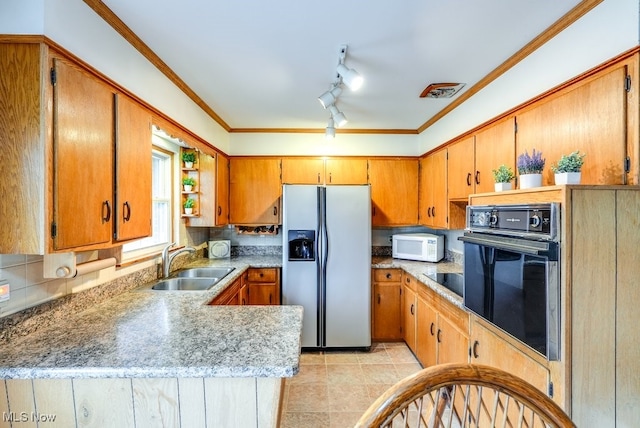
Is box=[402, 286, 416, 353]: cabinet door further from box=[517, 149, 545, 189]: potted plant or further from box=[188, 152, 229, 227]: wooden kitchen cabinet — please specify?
box=[188, 152, 229, 227]: wooden kitchen cabinet

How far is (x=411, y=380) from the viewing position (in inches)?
25.6

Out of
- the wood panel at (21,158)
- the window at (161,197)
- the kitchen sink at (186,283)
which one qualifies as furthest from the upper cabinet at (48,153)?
the window at (161,197)

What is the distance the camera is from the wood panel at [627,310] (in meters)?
1.12

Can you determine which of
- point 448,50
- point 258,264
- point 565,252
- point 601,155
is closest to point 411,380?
point 565,252

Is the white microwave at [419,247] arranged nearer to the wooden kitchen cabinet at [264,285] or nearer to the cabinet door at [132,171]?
the wooden kitchen cabinet at [264,285]

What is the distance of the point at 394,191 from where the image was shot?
11.9 feet

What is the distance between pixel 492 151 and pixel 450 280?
1.13m

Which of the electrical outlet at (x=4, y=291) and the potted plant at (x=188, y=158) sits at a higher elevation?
the potted plant at (x=188, y=158)

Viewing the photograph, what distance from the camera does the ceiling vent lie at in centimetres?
240

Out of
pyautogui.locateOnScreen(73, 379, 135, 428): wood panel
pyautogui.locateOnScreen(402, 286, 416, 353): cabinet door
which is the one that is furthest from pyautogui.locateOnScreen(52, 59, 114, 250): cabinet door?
pyautogui.locateOnScreen(402, 286, 416, 353): cabinet door

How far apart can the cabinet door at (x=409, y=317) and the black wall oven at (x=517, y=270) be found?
134 centimetres

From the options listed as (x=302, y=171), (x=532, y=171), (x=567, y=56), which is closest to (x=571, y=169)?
(x=532, y=171)

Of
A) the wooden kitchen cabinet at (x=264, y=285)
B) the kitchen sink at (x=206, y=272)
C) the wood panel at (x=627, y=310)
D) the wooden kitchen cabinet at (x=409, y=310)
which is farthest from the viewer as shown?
the wooden kitchen cabinet at (x=264, y=285)

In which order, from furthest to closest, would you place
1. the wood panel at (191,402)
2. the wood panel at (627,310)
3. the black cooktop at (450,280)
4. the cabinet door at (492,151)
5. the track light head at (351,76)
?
the black cooktop at (450,280) → the cabinet door at (492,151) → the track light head at (351,76) → the wood panel at (191,402) → the wood panel at (627,310)
